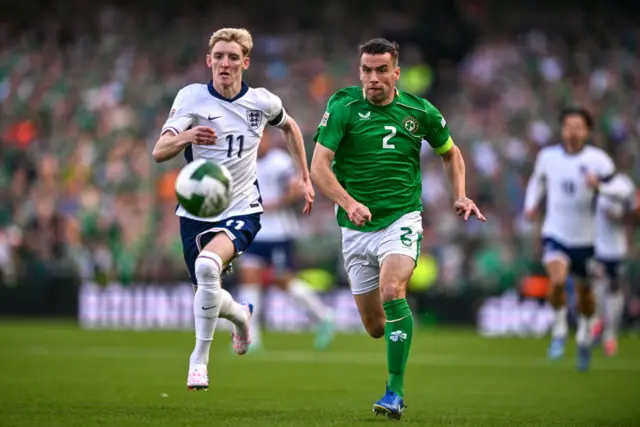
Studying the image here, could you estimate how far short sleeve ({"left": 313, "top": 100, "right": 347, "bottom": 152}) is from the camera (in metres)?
9.24

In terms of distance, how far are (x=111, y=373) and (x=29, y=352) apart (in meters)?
3.18

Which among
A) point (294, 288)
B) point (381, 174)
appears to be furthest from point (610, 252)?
point (381, 174)

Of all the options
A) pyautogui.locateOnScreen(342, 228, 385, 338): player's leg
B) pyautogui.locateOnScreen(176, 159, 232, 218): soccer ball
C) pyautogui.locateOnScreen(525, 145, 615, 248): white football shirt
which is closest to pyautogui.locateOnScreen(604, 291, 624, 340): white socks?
pyautogui.locateOnScreen(525, 145, 615, 248): white football shirt

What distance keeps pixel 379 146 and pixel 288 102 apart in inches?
719

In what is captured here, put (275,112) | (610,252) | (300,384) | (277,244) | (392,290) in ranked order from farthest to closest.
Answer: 1. (610,252)
2. (277,244)
3. (300,384)
4. (275,112)
5. (392,290)

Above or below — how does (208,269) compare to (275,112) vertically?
below

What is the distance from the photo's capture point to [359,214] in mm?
8688

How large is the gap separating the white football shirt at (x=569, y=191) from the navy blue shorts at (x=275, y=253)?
4.05 meters

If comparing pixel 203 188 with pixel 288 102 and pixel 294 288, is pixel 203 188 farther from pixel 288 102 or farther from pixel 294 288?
pixel 288 102

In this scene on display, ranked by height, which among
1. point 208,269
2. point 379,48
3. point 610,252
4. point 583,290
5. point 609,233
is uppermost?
point 379,48

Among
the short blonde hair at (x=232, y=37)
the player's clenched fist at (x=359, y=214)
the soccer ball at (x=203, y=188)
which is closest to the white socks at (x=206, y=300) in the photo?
the soccer ball at (x=203, y=188)

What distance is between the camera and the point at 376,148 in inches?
370

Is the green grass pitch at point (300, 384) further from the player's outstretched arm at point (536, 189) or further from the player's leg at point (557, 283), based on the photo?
the player's outstretched arm at point (536, 189)

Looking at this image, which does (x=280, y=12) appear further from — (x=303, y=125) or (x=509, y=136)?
(x=509, y=136)
